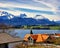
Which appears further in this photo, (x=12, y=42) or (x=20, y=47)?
(x=20, y=47)

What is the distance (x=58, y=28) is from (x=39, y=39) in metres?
1.34

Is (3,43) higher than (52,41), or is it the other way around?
(3,43)

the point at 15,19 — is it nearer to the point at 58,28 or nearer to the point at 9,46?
the point at 58,28

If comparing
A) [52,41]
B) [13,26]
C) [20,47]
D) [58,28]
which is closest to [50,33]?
[58,28]

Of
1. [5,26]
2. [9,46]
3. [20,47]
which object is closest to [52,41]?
[5,26]

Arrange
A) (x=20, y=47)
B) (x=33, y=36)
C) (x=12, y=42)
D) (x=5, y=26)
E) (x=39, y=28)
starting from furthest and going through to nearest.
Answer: (x=33, y=36) → (x=5, y=26) → (x=39, y=28) → (x=20, y=47) → (x=12, y=42)

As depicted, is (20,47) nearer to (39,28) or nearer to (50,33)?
(39,28)

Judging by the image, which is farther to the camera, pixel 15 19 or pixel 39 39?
pixel 15 19

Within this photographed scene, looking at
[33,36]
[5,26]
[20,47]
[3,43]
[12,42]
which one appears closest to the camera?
[3,43]

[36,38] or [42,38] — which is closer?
[42,38]

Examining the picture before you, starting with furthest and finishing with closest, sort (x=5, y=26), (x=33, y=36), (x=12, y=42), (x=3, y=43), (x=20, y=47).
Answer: (x=33, y=36) < (x=5, y=26) < (x=20, y=47) < (x=12, y=42) < (x=3, y=43)

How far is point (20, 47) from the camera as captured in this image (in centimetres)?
714

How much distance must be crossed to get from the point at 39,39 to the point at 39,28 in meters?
1.18

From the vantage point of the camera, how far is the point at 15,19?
12.9 metres
